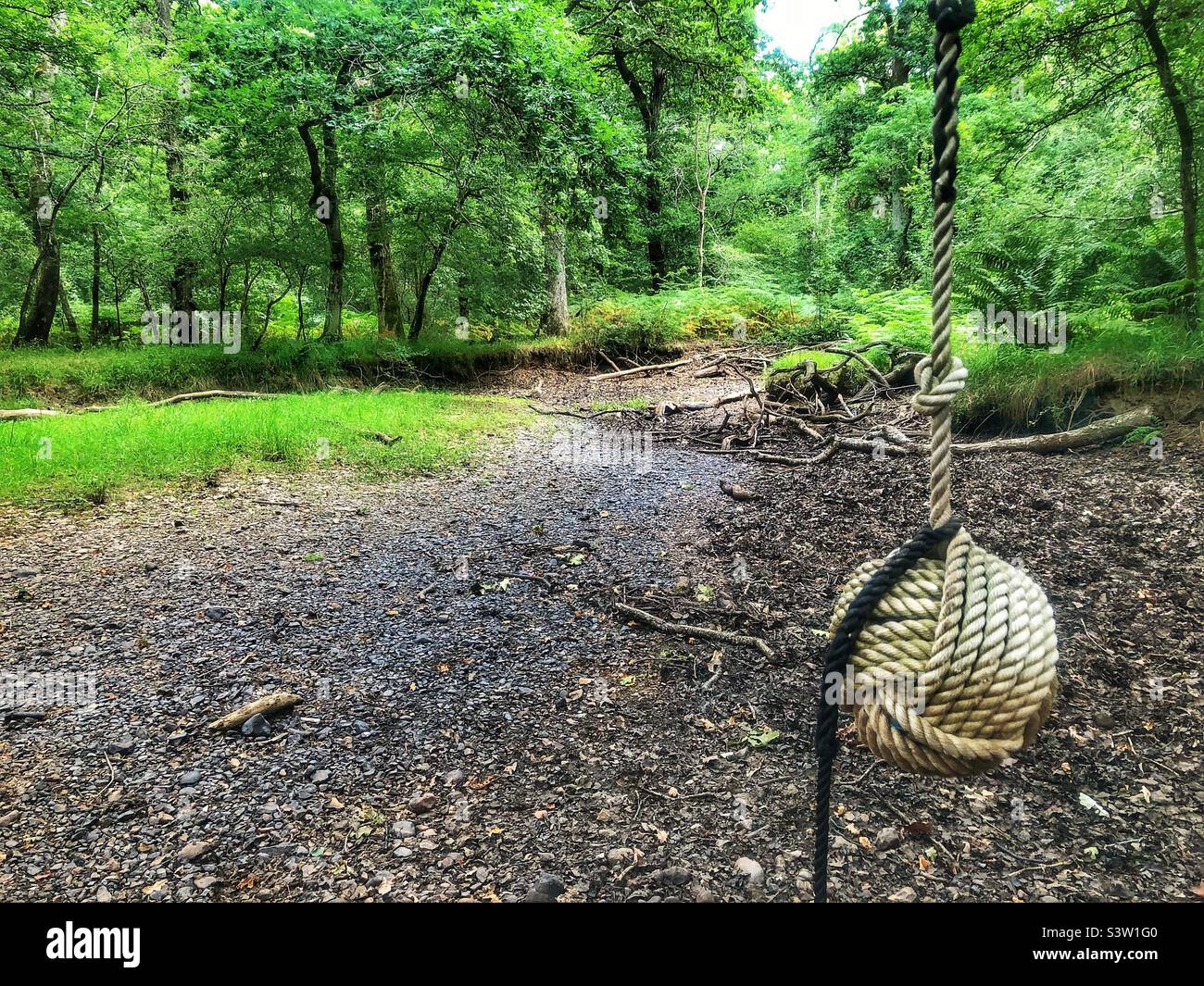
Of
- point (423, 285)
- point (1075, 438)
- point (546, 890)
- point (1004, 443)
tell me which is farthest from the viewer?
point (423, 285)

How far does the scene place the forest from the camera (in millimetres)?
2500

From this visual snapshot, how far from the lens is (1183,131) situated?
5676 millimetres

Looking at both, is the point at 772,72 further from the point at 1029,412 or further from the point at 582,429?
the point at 1029,412

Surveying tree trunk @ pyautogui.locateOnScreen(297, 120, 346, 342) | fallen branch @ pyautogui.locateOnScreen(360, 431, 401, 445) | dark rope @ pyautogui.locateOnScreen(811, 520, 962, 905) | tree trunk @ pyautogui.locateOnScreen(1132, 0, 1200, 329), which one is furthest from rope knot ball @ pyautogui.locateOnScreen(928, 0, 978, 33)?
tree trunk @ pyautogui.locateOnScreen(297, 120, 346, 342)

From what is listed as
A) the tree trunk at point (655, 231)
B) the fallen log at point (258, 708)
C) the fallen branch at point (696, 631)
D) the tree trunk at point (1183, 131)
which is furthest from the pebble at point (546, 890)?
the tree trunk at point (655, 231)

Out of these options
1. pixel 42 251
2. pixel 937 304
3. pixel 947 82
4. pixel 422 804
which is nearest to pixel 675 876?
pixel 422 804

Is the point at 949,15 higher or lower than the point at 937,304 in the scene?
higher

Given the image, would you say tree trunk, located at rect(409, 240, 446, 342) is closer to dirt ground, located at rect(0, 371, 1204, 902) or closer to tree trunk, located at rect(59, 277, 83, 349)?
tree trunk, located at rect(59, 277, 83, 349)

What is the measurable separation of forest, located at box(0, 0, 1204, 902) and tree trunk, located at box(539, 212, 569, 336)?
0.41 meters

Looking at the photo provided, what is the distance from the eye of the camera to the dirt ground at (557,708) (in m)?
2.48

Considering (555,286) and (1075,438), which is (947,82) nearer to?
(1075,438)

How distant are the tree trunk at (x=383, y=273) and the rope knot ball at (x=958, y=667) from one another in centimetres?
1441

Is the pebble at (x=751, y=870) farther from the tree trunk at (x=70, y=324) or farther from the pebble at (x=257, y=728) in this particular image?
the tree trunk at (x=70, y=324)

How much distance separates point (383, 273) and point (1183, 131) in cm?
1386
